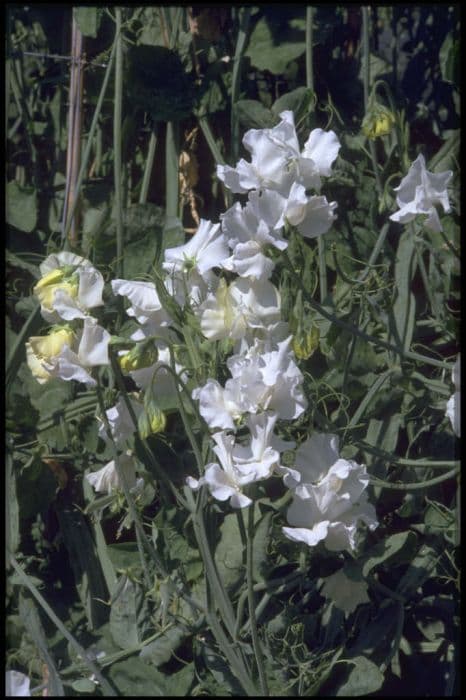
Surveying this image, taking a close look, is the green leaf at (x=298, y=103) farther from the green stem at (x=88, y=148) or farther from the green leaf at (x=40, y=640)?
the green leaf at (x=40, y=640)

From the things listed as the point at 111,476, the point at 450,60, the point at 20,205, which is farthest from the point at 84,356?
the point at 450,60

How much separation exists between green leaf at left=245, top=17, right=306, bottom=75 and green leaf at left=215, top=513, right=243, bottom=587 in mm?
672

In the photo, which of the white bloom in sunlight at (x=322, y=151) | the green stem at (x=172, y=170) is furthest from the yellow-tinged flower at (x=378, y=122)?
the green stem at (x=172, y=170)

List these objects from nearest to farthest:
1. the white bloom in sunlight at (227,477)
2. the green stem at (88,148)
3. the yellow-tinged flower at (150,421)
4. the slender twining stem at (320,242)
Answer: the white bloom in sunlight at (227,477), the yellow-tinged flower at (150,421), the slender twining stem at (320,242), the green stem at (88,148)

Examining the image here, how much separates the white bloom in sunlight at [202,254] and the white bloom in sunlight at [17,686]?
51 centimetres

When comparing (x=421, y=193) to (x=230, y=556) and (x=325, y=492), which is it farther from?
(x=230, y=556)

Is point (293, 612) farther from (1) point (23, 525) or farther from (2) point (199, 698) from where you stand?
(1) point (23, 525)

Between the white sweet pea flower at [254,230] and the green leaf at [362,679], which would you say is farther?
the green leaf at [362,679]

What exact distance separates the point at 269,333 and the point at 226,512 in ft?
A: 1.09

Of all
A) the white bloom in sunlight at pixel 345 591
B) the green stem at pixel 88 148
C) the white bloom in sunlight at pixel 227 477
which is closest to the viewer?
the white bloom in sunlight at pixel 227 477

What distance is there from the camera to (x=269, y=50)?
1.36 metres

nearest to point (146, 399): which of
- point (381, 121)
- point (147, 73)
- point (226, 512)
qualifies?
point (226, 512)

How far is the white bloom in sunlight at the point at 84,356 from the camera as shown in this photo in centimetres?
97

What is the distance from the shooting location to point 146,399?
1.00 meters
